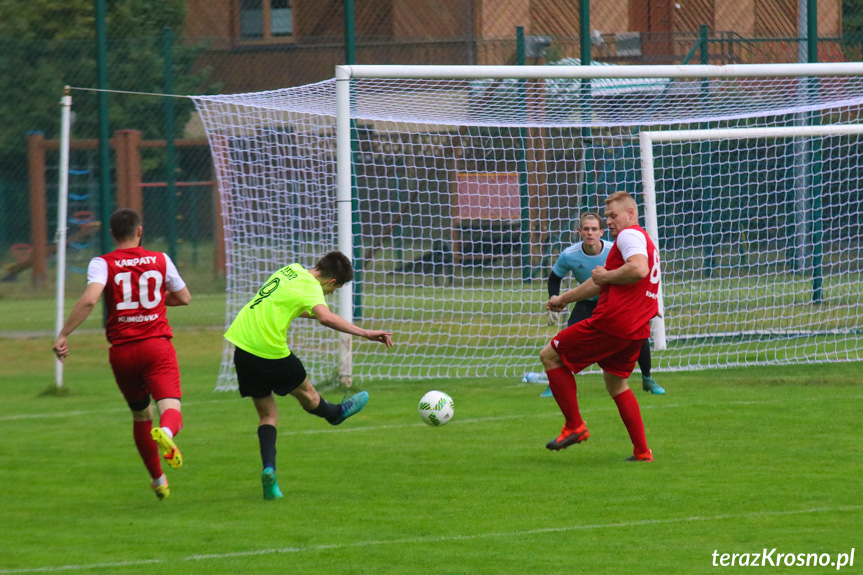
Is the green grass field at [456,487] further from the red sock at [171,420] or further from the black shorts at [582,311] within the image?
the black shorts at [582,311]

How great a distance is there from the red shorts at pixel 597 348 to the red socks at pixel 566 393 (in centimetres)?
12

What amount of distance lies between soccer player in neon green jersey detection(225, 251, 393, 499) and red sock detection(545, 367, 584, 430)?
1.44 metres

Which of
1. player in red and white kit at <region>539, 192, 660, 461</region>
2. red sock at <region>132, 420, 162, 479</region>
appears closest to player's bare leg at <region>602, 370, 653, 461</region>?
player in red and white kit at <region>539, 192, 660, 461</region>

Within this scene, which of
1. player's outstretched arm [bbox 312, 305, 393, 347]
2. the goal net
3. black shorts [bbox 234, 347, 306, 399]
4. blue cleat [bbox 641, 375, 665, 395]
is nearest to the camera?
player's outstretched arm [bbox 312, 305, 393, 347]

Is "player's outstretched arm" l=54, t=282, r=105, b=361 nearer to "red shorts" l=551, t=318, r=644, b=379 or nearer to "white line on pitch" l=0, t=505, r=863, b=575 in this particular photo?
"white line on pitch" l=0, t=505, r=863, b=575

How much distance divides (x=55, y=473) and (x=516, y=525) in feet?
11.5

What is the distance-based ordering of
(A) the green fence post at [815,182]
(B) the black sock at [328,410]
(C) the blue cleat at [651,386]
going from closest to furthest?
(B) the black sock at [328,410] < (C) the blue cleat at [651,386] < (A) the green fence post at [815,182]

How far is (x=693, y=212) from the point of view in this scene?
13.6m

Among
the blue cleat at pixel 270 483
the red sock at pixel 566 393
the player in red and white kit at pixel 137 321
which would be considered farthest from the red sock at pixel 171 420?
the red sock at pixel 566 393

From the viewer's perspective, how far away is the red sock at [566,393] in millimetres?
7609

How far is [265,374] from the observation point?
6.77m

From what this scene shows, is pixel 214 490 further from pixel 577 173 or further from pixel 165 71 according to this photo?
pixel 165 71

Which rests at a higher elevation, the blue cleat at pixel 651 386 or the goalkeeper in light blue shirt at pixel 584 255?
the goalkeeper in light blue shirt at pixel 584 255

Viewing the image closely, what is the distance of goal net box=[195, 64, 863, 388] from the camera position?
12.3 meters
